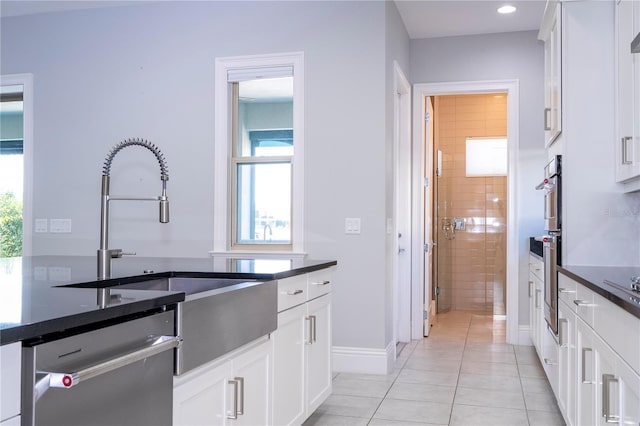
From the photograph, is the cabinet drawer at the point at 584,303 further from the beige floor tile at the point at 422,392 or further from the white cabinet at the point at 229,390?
the beige floor tile at the point at 422,392

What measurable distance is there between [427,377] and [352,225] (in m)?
1.19

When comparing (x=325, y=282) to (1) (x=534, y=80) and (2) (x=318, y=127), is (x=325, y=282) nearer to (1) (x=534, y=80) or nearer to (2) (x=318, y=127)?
(2) (x=318, y=127)

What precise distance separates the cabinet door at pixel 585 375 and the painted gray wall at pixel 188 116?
6.03 ft

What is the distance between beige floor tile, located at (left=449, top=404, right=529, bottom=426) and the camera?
10.2 ft

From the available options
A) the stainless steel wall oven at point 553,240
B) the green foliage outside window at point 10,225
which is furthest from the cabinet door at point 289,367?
the green foliage outside window at point 10,225

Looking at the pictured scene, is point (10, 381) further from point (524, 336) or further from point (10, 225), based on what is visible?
point (524, 336)

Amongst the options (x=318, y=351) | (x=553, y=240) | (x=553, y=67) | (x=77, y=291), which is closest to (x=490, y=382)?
(x=553, y=240)

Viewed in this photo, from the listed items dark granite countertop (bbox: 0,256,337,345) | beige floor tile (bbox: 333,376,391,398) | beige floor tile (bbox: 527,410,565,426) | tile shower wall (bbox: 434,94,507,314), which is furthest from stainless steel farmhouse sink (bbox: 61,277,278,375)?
tile shower wall (bbox: 434,94,507,314)

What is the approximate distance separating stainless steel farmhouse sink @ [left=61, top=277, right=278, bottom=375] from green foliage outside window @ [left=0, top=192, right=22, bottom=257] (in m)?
3.43

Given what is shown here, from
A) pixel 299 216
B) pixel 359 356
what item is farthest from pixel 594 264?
pixel 299 216

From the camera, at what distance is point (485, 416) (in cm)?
321

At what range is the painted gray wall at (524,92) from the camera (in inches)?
200

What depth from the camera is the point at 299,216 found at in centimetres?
432

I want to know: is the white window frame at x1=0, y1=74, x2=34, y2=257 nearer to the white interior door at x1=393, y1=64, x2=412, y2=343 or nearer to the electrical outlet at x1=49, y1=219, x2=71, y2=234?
the electrical outlet at x1=49, y1=219, x2=71, y2=234
